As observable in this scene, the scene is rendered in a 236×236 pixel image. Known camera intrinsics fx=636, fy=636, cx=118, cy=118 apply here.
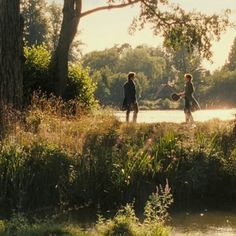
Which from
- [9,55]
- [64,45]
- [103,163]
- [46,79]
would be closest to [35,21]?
[64,45]

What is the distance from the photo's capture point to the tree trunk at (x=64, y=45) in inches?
885

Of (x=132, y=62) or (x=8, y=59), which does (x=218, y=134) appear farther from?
(x=132, y=62)

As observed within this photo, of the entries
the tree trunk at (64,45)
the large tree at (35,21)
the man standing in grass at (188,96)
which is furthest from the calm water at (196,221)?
the large tree at (35,21)

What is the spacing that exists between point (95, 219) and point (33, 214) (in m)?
1.11

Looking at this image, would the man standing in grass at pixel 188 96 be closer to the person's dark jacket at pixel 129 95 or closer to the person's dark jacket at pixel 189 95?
the person's dark jacket at pixel 189 95

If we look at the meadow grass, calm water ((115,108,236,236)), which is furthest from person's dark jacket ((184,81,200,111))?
calm water ((115,108,236,236))

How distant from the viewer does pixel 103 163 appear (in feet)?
41.1

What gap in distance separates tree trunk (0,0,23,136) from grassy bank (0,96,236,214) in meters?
1.80

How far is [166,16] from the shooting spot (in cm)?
2675

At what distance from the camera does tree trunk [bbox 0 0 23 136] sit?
1691 centimetres

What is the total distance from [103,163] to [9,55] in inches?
229

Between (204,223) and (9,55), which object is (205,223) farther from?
(9,55)

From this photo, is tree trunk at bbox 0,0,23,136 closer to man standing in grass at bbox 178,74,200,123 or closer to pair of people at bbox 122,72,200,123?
pair of people at bbox 122,72,200,123

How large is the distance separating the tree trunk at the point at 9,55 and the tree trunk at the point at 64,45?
16.5ft
